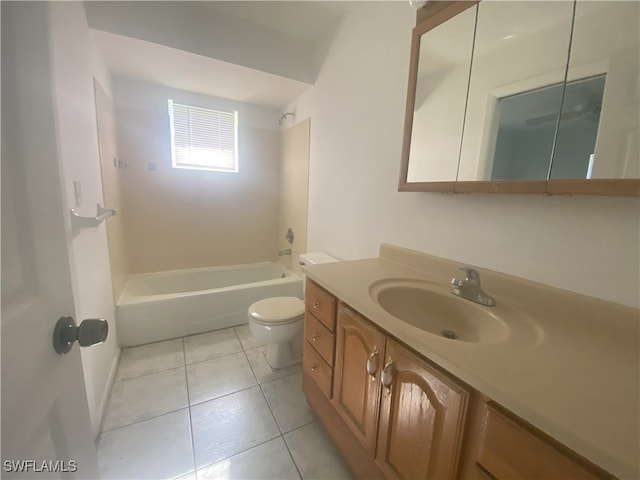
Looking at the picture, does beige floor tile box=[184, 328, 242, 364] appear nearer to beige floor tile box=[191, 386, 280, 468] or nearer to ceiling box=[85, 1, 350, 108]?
beige floor tile box=[191, 386, 280, 468]

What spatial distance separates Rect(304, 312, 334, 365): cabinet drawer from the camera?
1162 millimetres

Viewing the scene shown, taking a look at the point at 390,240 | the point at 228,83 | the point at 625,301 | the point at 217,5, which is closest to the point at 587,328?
the point at 625,301

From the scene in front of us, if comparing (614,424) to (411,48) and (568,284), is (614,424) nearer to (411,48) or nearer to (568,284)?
(568,284)

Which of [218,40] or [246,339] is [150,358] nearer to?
[246,339]

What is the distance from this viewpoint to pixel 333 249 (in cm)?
206

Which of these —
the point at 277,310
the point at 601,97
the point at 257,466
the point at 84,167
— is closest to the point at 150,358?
the point at 277,310

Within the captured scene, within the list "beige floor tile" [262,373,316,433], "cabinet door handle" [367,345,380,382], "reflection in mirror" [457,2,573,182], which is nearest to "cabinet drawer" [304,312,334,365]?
"cabinet door handle" [367,345,380,382]

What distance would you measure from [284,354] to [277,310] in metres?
0.34

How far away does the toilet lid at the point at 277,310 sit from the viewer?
1639 mm

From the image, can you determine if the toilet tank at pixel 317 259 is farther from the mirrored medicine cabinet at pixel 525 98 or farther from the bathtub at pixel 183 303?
the mirrored medicine cabinet at pixel 525 98

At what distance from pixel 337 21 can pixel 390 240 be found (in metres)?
1.62

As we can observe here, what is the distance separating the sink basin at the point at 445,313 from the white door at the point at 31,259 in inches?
34.3

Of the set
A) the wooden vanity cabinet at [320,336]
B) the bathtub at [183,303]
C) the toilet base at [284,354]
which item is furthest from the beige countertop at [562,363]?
the bathtub at [183,303]

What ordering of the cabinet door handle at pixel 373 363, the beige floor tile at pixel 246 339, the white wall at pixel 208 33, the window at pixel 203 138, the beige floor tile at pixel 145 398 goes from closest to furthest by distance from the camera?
the cabinet door handle at pixel 373 363 < the beige floor tile at pixel 145 398 < the white wall at pixel 208 33 < the beige floor tile at pixel 246 339 < the window at pixel 203 138
